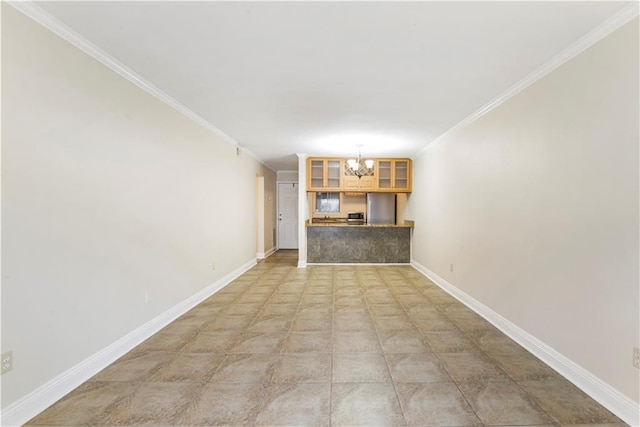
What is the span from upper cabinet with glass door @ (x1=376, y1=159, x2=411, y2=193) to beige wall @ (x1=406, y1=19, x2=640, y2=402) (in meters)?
2.87

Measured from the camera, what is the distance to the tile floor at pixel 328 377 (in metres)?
1.73

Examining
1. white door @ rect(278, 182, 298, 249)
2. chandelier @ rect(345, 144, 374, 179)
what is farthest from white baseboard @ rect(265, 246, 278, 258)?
chandelier @ rect(345, 144, 374, 179)

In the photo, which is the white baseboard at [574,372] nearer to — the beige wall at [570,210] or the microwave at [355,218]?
the beige wall at [570,210]

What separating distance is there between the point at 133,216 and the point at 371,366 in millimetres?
2298

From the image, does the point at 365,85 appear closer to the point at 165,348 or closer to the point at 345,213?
the point at 165,348

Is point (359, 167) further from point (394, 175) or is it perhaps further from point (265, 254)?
point (265, 254)

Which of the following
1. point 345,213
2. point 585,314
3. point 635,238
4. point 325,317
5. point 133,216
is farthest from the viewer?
point 345,213

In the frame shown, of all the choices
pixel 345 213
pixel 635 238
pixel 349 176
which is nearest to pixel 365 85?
pixel 635 238

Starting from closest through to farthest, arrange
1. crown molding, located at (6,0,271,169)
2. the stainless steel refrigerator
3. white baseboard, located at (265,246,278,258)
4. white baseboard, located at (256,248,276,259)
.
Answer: crown molding, located at (6,0,271,169)
white baseboard, located at (256,248,276,259)
the stainless steel refrigerator
white baseboard, located at (265,246,278,258)

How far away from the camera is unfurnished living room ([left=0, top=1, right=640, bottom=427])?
169cm

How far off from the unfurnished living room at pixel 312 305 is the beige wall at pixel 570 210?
15mm

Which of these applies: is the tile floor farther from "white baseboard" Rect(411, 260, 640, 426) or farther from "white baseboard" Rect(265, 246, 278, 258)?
"white baseboard" Rect(265, 246, 278, 258)

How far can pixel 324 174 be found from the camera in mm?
6242

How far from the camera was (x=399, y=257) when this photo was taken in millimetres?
6371
